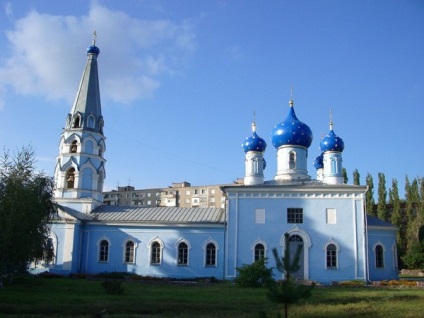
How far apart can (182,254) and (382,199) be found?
94.9 ft

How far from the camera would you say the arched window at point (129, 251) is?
92.6 feet

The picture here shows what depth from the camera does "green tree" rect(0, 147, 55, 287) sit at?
56.7ft

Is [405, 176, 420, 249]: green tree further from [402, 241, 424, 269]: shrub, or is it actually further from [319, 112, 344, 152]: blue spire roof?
[319, 112, 344, 152]: blue spire roof

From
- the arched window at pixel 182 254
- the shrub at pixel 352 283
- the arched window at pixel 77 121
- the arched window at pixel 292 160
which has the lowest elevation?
the shrub at pixel 352 283

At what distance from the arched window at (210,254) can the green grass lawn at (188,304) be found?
30.0 feet

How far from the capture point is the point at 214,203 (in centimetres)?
7119

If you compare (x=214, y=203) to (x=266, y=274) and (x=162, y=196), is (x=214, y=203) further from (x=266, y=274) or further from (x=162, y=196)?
(x=266, y=274)

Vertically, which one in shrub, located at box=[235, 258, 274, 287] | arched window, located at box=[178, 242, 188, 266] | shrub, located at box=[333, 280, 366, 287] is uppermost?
arched window, located at box=[178, 242, 188, 266]

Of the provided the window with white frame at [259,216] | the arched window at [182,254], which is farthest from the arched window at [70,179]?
the window with white frame at [259,216]

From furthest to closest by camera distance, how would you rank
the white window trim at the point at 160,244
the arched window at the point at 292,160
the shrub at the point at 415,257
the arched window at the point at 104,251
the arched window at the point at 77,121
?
1. the shrub at the point at 415,257
2. the arched window at the point at 77,121
3. the arched window at the point at 292,160
4. the arched window at the point at 104,251
5. the white window trim at the point at 160,244

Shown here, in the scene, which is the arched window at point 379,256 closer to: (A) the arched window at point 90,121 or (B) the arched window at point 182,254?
(B) the arched window at point 182,254

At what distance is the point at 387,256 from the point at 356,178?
81.3 feet

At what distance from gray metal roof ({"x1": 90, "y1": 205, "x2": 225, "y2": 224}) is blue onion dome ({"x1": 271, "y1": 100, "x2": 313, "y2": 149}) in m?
5.46

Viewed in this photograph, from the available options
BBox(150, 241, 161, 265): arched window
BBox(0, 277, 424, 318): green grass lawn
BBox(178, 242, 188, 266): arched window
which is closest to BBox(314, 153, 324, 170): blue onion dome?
BBox(178, 242, 188, 266): arched window
